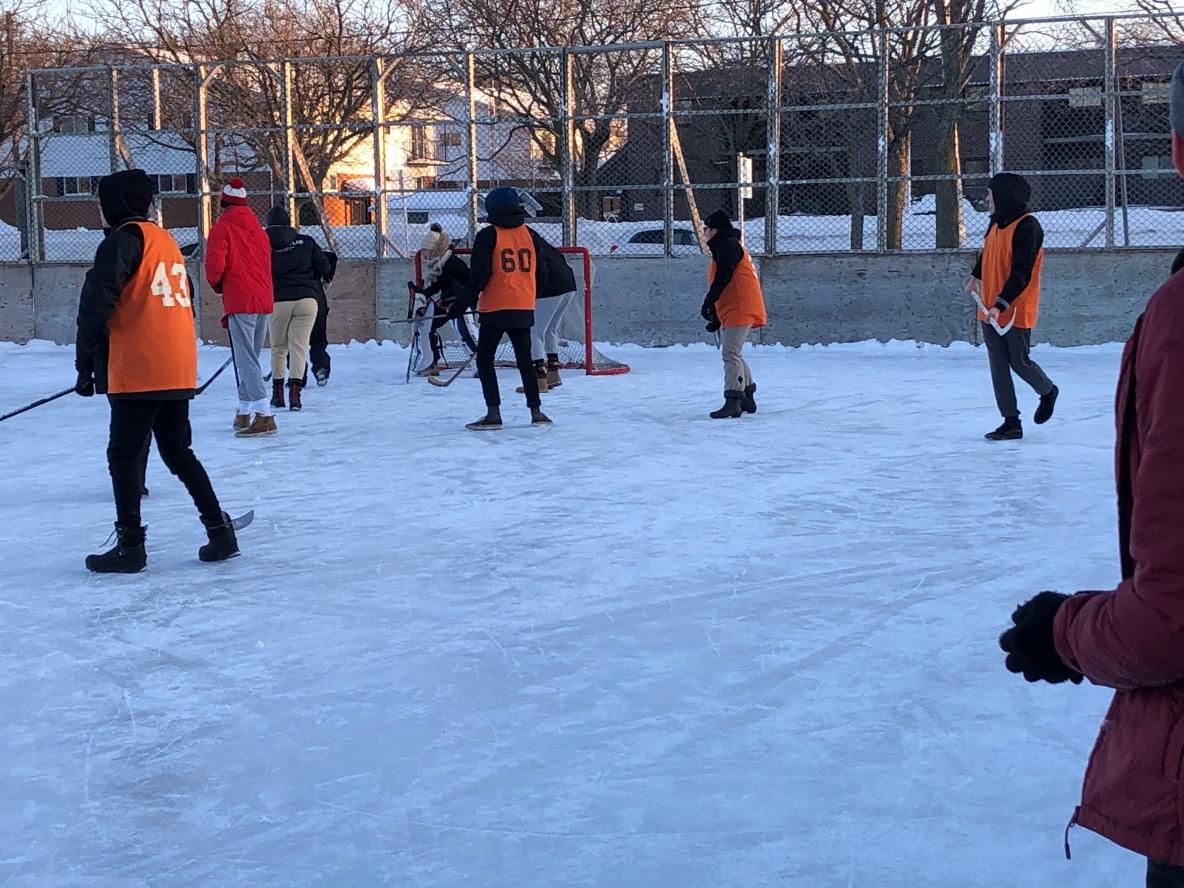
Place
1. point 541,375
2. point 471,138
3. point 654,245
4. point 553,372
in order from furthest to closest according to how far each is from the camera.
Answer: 1. point 471,138
2. point 654,245
3. point 553,372
4. point 541,375

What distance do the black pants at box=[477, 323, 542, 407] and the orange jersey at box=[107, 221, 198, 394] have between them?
412 centimetres

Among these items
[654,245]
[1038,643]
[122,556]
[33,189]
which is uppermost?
[33,189]

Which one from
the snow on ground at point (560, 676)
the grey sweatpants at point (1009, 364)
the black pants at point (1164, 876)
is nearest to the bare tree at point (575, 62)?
the grey sweatpants at point (1009, 364)

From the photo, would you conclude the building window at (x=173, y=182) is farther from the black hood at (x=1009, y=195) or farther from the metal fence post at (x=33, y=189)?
the black hood at (x=1009, y=195)

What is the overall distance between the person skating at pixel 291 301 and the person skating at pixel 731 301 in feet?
10.2

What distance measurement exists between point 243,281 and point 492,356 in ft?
5.43

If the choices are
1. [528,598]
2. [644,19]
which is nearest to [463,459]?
[528,598]

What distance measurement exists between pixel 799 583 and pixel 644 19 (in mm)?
21248

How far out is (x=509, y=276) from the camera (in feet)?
31.8

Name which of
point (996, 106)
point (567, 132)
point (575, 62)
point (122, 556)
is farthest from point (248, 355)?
point (575, 62)

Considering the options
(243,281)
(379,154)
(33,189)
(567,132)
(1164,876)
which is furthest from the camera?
(33,189)

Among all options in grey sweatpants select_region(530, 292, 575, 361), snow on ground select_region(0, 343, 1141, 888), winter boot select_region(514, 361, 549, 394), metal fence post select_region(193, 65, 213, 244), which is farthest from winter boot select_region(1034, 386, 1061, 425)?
metal fence post select_region(193, 65, 213, 244)

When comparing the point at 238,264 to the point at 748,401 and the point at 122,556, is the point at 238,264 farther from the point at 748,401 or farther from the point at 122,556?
the point at 122,556

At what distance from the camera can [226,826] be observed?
3191 millimetres
